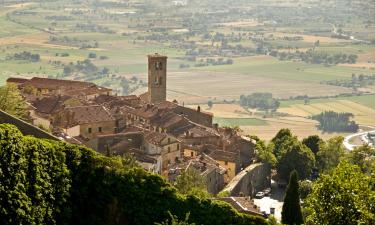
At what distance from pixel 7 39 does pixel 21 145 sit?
161737mm

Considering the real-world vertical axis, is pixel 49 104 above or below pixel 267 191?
above

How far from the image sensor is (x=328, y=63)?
19412cm

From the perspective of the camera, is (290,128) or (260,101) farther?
(260,101)

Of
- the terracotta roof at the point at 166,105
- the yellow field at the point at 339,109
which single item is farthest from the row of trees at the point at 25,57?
the terracotta roof at the point at 166,105

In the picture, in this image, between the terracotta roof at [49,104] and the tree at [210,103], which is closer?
the terracotta roof at [49,104]

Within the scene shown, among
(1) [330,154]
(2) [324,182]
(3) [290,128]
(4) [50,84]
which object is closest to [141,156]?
(1) [330,154]

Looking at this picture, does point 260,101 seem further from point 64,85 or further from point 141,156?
point 141,156

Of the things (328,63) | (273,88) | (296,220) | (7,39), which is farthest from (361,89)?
(296,220)

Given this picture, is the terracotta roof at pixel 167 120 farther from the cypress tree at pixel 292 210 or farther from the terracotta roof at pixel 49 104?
the cypress tree at pixel 292 210

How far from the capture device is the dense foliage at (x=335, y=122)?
391ft

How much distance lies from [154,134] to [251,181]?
738cm

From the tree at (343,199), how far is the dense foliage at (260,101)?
4231 inches

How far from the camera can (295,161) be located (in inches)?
2267

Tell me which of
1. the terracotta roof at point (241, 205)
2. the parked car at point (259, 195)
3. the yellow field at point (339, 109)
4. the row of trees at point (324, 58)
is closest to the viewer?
the terracotta roof at point (241, 205)
